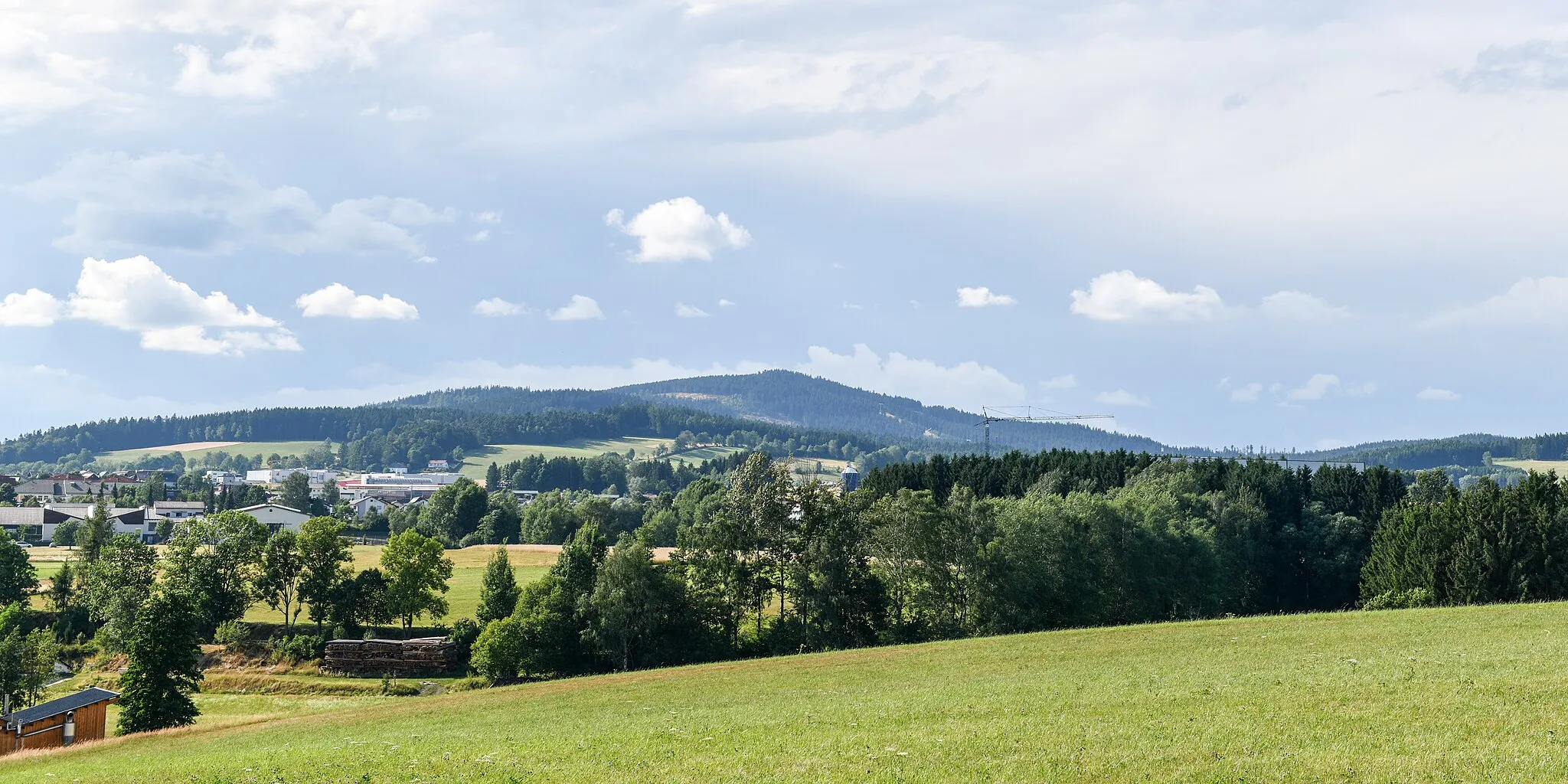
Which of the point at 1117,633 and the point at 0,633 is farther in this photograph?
the point at 0,633

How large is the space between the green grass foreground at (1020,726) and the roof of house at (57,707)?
6306 mm

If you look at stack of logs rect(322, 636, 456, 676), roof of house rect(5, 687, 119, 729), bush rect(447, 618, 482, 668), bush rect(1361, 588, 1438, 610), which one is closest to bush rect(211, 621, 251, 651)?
stack of logs rect(322, 636, 456, 676)

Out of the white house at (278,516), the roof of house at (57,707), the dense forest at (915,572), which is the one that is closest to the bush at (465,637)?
the dense forest at (915,572)

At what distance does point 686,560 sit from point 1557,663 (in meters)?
60.5

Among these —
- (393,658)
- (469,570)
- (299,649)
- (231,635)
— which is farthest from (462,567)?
(393,658)

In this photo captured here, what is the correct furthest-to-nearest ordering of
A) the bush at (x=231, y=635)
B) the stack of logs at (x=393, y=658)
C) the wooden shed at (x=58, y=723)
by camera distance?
1. the bush at (x=231, y=635)
2. the stack of logs at (x=393, y=658)
3. the wooden shed at (x=58, y=723)

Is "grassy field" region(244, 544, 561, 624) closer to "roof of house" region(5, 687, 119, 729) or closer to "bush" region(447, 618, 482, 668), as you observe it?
"bush" region(447, 618, 482, 668)

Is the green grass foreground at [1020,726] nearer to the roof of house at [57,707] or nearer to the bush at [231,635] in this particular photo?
the roof of house at [57,707]

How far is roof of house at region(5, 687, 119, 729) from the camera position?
2026 inches

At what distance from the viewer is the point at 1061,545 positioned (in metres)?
85.0

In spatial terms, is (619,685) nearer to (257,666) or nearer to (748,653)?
(748,653)

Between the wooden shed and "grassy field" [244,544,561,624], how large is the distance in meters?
42.7

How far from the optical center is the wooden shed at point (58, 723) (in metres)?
51.4

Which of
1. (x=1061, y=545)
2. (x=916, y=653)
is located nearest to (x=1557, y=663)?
(x=916, y=653)
